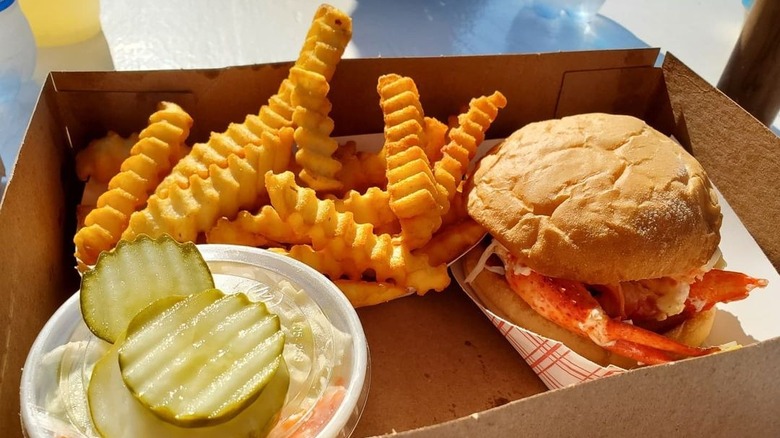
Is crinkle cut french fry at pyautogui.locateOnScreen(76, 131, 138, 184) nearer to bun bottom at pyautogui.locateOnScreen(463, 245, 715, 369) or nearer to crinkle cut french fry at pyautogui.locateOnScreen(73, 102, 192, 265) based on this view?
crinkle cut french fry at pyautogui.locateOnScreen(73, 102, 192, 265)

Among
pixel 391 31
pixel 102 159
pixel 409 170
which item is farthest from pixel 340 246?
pixel 391 31

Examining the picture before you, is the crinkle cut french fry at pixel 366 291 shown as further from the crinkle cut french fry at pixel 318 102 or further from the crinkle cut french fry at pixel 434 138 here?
the crinkle cut french fry at pixel 434 138

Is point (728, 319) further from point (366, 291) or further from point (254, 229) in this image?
point (254, 229)

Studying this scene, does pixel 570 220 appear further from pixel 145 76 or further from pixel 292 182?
pixel 145 76

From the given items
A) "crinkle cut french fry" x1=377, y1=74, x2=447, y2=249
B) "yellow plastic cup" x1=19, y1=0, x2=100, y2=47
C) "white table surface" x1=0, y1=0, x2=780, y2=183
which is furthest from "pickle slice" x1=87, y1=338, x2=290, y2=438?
"yellow plastic cup" x1=19, y1=0, x2=100, y2=47

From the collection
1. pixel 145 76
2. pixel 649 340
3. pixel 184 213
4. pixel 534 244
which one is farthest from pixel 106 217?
pixel 649 340
